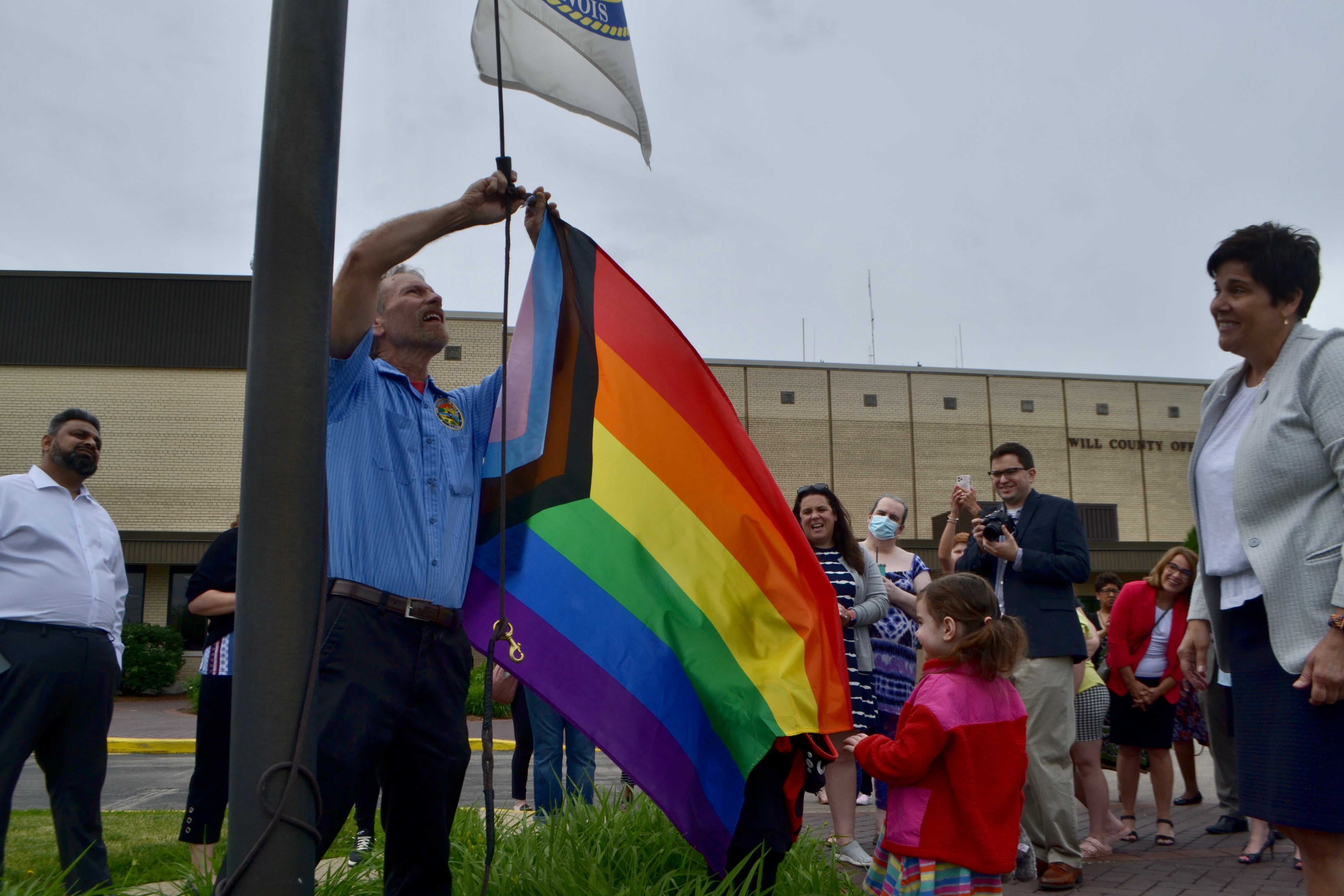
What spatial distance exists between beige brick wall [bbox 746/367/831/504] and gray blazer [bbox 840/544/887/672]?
110 ft

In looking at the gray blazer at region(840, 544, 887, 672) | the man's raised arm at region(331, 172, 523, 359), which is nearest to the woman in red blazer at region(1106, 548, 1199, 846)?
the gray blazer at region(840, 544, 887, 672)

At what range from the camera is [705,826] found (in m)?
3.49

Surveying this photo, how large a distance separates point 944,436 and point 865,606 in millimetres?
37790

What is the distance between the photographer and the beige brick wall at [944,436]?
136ft

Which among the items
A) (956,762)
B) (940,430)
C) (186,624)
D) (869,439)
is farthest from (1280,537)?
(940,430)

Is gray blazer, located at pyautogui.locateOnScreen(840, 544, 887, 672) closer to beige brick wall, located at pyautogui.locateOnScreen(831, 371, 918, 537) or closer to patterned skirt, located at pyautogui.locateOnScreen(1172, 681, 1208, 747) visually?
patterned skirt, located at pyautogui.locateOnScreen(1172, 681, 1208, 747)

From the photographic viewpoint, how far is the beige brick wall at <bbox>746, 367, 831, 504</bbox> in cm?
4025

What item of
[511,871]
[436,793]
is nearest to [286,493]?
[436,793]

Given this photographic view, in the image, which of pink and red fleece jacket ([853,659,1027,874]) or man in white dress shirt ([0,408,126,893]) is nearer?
pink and red fleece jacket ([853,659,1027,874])

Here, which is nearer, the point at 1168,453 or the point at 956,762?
the point at 956,762

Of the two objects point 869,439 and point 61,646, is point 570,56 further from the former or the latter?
point 869,439

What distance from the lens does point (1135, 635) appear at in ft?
23.7

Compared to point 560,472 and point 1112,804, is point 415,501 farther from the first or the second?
point 1112,804

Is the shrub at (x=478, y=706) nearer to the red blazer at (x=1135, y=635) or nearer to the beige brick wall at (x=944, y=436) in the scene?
the red blazer at (x=1135, y=635)
